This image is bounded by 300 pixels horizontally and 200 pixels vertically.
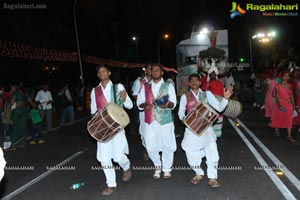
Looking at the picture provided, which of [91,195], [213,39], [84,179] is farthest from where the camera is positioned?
[213,39]

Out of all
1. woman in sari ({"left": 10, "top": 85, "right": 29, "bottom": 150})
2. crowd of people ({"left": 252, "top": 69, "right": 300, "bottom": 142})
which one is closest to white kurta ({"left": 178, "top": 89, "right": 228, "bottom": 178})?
crowd of people ({"left": 252, "top": 69, "right": 300, "bottom": 142})

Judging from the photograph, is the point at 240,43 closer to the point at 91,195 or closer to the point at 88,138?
the point at 88,138

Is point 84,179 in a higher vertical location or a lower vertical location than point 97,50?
lower

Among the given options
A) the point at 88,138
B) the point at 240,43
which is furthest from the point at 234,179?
the point at 240,43

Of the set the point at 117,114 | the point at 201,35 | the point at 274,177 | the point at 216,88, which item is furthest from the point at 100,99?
the point at 201,35

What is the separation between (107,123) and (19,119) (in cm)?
521

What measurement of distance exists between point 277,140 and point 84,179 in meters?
5.18

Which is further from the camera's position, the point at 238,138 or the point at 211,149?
the point at 238,138

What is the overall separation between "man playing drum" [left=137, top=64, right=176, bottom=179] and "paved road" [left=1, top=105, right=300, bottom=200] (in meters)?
0.54

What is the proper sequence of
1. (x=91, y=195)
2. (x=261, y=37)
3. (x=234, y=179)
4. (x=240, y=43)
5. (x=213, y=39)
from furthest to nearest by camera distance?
(x=240, y=43)
(x=261, y=37)
(x=213, y=39)
(x=234, y=179)
(x=91, y=195)

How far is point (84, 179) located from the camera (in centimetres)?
656

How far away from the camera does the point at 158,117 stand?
19.9ft

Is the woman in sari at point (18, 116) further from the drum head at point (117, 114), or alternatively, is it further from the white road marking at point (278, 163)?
the white road marking at point (278, 163)

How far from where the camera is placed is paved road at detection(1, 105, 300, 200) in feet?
18.2
